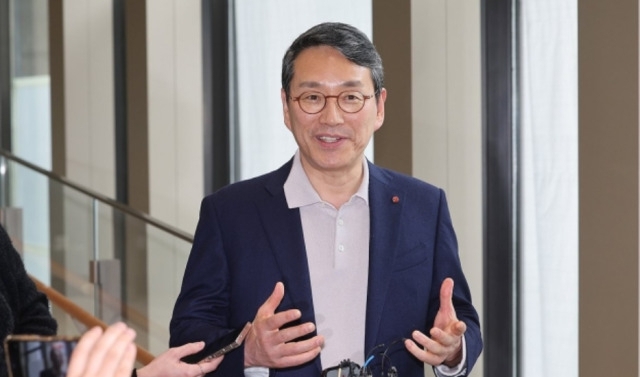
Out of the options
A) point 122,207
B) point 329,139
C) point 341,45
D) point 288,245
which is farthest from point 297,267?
point 122,207

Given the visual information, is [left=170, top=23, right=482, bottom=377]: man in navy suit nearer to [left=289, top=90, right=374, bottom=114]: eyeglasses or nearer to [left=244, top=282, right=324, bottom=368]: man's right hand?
[left=289, top=90, right=374, bottom=114]: eyeglasses

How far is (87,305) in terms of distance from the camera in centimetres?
678

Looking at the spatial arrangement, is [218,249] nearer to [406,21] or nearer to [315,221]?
[315,221]

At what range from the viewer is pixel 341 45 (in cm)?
253

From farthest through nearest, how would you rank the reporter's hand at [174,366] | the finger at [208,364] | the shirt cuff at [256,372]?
the shirt cuff at [256,372] → the finger at [208,364] → the reporter's hand at [174,366]

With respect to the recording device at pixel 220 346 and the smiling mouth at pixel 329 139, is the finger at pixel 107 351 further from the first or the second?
the smiling mouth at pixel 329 139

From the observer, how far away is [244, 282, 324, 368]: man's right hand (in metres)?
2.12

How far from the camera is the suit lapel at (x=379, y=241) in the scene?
2.45 meters

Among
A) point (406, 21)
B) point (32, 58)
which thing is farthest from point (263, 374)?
point (32, 58)

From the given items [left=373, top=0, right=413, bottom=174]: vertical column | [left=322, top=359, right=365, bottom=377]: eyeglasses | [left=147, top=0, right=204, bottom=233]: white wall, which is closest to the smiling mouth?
[left=322, top=359, right=365, bottom=377]: eyeglasses

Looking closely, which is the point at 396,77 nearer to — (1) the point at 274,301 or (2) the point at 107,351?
(1) the point at 274,301

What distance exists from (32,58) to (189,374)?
8.96 m

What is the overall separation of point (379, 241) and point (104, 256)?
4.77 m

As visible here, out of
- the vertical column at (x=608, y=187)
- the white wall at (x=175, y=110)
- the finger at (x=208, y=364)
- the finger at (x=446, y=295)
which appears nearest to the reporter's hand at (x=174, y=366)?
the finger at (x=208, y=364)
